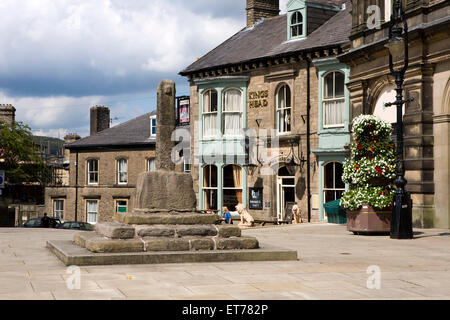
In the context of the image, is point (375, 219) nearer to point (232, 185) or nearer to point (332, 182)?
point (332, 182)

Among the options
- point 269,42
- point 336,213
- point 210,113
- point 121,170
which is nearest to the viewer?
point 336,213

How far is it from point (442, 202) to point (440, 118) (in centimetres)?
250

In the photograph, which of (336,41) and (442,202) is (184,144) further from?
(442,202)

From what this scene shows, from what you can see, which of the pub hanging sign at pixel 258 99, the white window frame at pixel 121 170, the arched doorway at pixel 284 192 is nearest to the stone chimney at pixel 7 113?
the white window frame at pixel 121 170

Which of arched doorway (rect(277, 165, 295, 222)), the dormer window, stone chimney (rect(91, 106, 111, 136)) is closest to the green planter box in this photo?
arched doorway (rect(277, 165, 295, 222))

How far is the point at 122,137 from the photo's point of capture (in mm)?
42562

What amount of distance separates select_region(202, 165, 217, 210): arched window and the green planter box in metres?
8.76

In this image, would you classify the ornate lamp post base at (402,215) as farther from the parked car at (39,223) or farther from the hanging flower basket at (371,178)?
the parked car at (39,223)

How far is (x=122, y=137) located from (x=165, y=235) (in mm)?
32242

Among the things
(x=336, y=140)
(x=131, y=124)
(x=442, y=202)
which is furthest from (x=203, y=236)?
(x=131, y=124)

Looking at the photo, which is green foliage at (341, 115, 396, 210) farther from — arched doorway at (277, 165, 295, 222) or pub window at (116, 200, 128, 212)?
pub window at (116, 200, 128, 212)

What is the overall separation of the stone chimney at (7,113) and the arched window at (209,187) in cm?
2336

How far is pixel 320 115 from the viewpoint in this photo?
2759 centimetres

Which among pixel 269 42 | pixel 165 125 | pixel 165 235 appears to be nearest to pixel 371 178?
pixel 165 125
